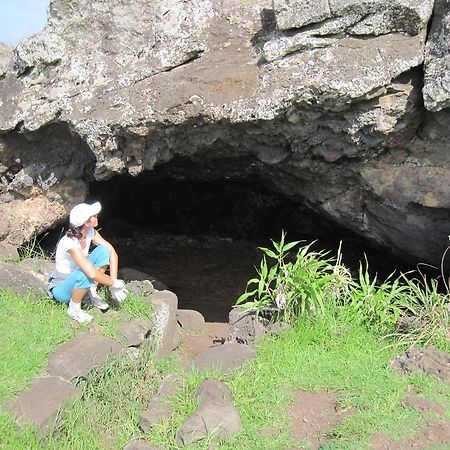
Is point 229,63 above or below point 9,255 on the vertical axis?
above

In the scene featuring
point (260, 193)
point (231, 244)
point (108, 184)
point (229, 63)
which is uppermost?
point (229, 63)

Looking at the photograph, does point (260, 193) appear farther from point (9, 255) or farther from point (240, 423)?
point (240, 423)

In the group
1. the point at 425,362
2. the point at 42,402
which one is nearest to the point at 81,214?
the point at 42,402

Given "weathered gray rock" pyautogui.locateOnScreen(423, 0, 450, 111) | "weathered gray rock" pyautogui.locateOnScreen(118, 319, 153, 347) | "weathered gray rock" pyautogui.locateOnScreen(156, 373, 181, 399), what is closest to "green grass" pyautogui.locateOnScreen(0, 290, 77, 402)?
"weathered gray rock" pyautogui.locateOnScreen(118, 319, 153, 347)

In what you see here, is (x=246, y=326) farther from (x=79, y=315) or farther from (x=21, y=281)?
(x=21, y=281)

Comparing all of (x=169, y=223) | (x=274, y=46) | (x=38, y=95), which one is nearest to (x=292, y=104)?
(x=274, y=46)

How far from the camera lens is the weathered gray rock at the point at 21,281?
5457mm

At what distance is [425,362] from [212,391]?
170 cm

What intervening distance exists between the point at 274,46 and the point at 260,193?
3.80m

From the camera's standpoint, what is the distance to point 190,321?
250 inches

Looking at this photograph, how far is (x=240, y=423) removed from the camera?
4.20 meters

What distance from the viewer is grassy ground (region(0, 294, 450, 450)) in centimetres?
407

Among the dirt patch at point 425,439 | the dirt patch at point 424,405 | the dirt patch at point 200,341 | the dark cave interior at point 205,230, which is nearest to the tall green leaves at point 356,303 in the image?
the dirt patch at point 424,405

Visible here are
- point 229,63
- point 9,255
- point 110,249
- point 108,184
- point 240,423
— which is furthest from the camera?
point 108,184
